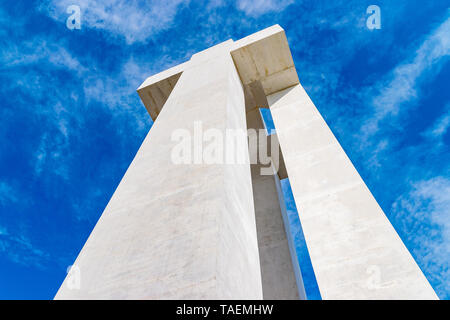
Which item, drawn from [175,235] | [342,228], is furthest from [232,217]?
[342,228]

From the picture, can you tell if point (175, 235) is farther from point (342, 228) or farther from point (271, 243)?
point (271, 243)

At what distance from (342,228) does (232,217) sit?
351 cm

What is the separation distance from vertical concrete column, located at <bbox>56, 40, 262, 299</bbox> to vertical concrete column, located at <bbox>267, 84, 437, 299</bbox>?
232cm

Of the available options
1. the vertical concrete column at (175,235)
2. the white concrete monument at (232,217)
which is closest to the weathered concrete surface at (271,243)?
the white concrete monument at (232,217)

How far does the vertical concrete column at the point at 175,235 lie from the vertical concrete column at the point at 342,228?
7.63 feet

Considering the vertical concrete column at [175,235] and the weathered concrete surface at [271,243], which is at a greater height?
the weathered concrete surface at [271,243]

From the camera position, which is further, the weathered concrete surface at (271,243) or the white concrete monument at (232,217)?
the weathered concrete surface at (271,243)

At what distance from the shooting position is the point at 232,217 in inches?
128

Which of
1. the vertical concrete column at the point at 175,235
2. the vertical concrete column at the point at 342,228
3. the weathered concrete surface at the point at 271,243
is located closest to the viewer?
the vertical concrete column at the point at 175,235

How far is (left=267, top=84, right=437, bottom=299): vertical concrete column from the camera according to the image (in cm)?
484

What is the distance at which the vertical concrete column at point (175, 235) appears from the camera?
2490mm

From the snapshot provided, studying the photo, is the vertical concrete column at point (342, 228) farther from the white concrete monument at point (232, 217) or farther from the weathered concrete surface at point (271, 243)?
the weathered concrete surface at point (271, 243)

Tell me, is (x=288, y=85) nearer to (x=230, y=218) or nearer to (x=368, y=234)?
(x=368, y=234)
